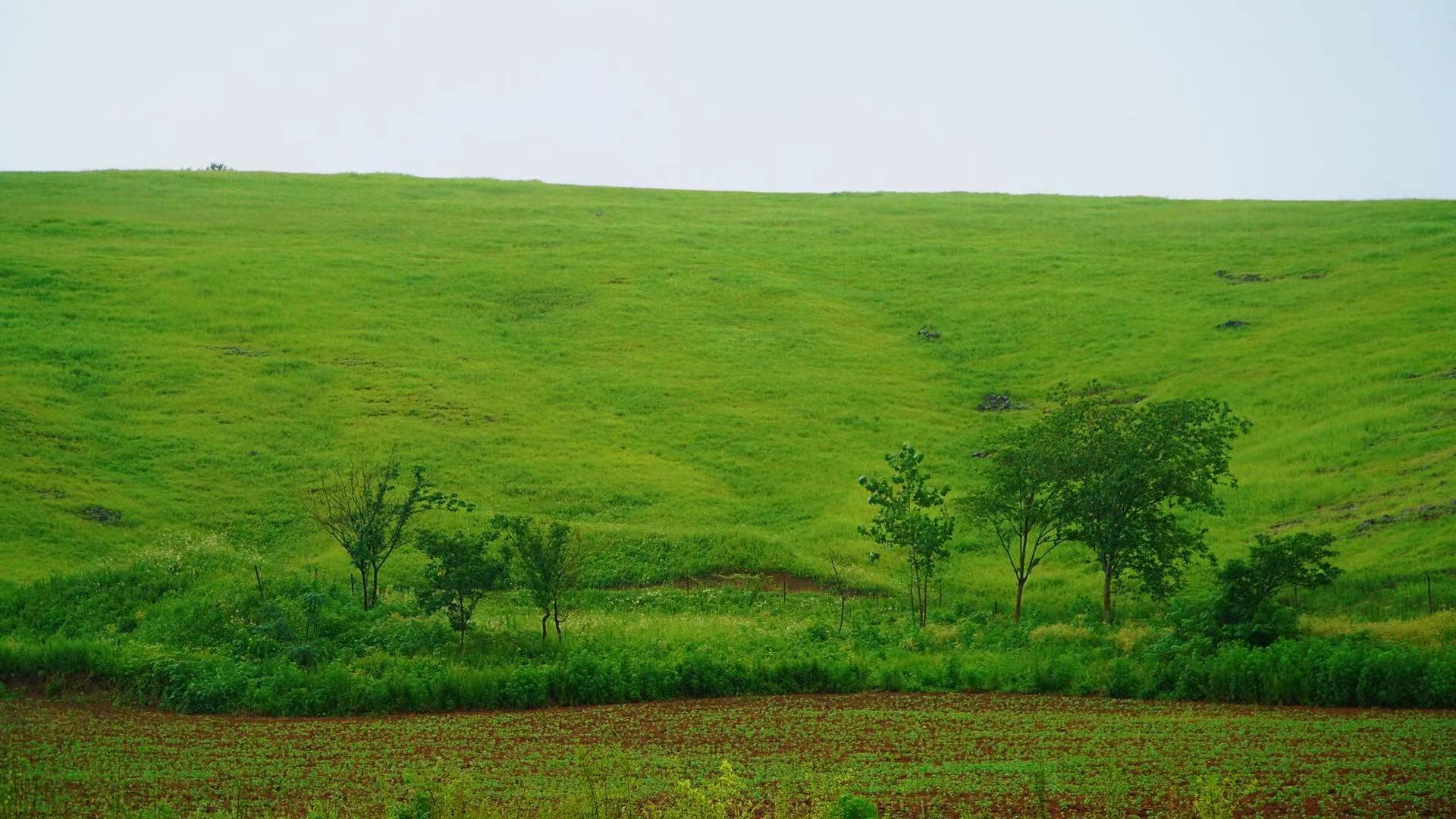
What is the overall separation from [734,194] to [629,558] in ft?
230

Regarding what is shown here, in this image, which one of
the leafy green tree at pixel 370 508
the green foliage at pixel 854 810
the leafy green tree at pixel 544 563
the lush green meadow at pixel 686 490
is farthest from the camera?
the leafy green tree at pixel 370 508

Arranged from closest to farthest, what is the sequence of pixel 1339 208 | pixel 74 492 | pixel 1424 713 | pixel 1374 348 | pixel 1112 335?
pixel 1424 713 → pixel 74 492 → pixel 1374 348 → pixel 1112 335 → pixel 1339 208

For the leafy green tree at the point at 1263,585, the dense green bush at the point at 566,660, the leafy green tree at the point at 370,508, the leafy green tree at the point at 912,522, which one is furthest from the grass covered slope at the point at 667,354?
the dense green bush at the point at 566,660

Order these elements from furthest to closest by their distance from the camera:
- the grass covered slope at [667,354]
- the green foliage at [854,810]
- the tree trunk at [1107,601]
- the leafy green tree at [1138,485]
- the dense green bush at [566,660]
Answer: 1. the grass covered slope at [667,354]
2. the leafy green tree at [1138,485]
3. the tree trunk at [1107,601]
4. the dense green bush at [566,660]
5. the green foliage at [854,810]

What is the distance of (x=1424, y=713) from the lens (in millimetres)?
21562

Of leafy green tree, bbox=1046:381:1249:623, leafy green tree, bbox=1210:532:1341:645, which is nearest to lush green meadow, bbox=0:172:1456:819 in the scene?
leafy green tree, bbox=1210:532:1341:645

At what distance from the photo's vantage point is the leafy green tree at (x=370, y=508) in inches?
1385

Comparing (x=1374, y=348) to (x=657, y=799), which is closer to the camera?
(x=657, y=799)

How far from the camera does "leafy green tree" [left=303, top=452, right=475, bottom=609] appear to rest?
35188mm

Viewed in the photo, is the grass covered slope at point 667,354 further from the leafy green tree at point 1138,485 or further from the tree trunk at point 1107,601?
the tree trunk at point 1107,601

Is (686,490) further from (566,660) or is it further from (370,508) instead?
(566,660)

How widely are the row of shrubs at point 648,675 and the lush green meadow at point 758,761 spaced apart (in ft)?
2.83

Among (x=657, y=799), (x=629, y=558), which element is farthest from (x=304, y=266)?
(x=657, y=799)

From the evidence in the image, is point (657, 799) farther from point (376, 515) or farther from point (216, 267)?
point (216, 267)
